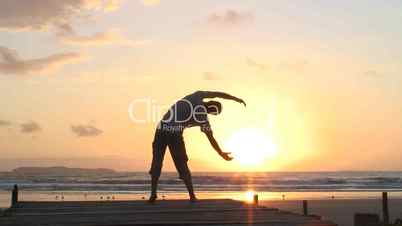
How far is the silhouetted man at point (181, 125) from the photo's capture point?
9.59 metres

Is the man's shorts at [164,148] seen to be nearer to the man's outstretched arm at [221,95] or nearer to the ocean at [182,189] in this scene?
the man's outstretched arm at [221,95]

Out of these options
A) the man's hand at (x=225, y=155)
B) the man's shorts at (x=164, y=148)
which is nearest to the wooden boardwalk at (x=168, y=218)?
the man's hand at (x=225, y=155)

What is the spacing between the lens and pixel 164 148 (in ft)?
33.4

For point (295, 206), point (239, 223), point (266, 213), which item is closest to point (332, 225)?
point (239, 223)

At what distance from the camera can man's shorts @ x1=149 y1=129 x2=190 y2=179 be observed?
33.1 ft

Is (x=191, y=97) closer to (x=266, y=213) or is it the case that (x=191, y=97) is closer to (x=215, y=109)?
(x=215, y=109)

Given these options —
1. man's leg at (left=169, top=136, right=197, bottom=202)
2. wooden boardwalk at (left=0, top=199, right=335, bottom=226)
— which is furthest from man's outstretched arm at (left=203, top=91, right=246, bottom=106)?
wooden boardwalk at (left=0, top=199, right=335, bottom=226)

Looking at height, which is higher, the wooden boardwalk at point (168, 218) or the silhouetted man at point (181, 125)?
the silhouetted man at point (181, 125)

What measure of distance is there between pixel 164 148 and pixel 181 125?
61cm

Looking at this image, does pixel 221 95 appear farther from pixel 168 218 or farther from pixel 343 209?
pixel 343 209

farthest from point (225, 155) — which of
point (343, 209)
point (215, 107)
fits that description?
point (343, 209)

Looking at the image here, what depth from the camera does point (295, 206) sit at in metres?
36.1

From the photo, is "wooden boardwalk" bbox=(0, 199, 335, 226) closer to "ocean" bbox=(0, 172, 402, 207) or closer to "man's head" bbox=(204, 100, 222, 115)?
"man's head" bbox=(204, 100, 222, 115)

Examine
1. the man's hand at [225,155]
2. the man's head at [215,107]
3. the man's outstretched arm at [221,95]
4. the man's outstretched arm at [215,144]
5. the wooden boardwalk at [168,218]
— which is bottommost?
the wooden boardwalk at [168,218]
